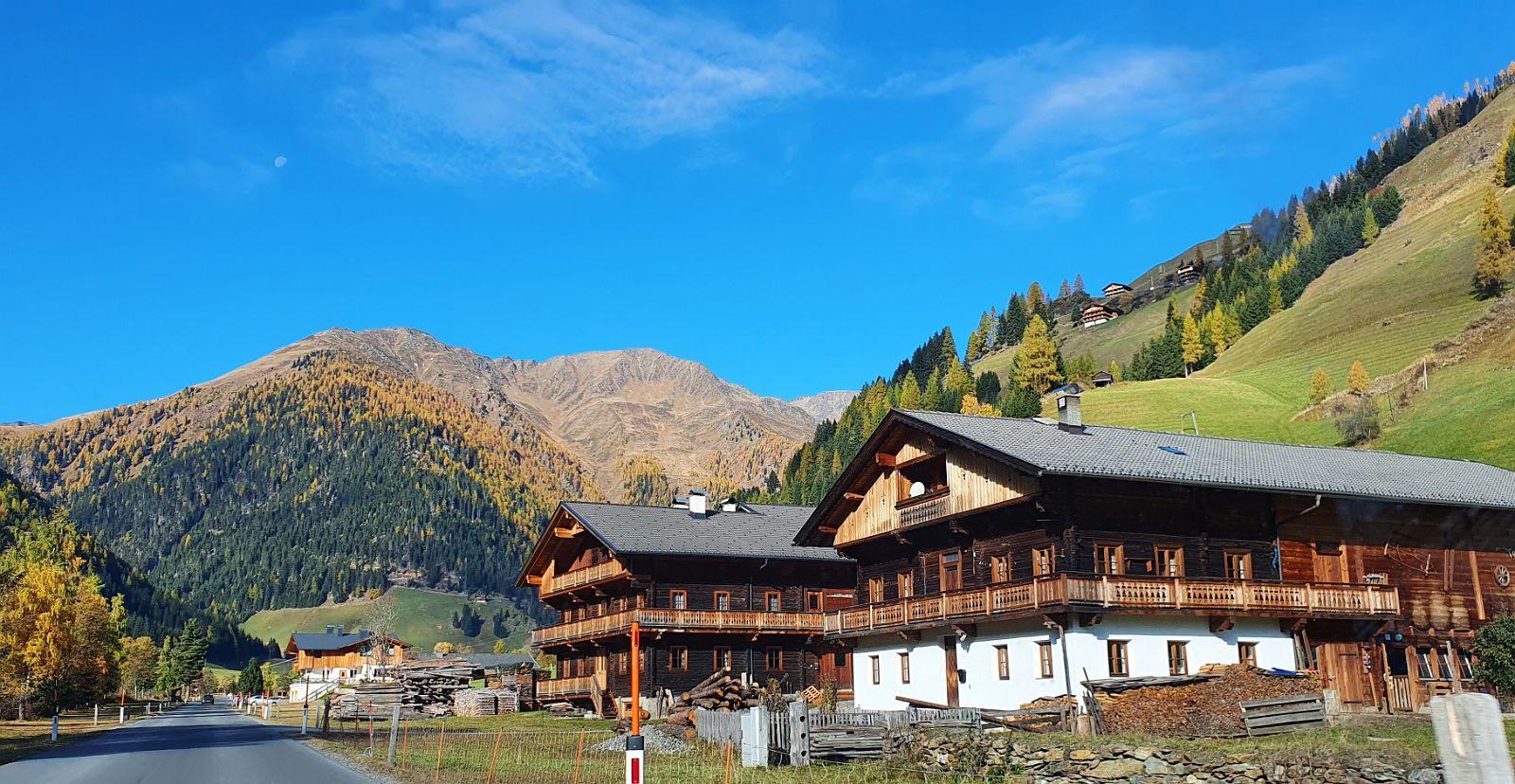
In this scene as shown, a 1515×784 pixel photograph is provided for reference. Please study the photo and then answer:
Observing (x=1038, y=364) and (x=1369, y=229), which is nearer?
(x=1038, y=364)

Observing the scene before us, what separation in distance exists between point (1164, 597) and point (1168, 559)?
3098 millimetres

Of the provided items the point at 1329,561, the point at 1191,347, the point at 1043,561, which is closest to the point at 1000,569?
the point at 1043,561

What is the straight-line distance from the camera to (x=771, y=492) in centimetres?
17425

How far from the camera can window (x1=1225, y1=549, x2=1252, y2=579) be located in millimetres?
39000

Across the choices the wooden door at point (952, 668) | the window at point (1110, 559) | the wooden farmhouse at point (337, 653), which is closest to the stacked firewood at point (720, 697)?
the wooden door at point (952, 668)

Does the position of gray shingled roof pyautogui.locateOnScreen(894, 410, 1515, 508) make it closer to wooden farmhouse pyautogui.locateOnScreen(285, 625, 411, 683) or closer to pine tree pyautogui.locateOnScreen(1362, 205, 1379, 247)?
wooden farmhouse pyautogui.locateOnScreen(285, 625, 411, 683)

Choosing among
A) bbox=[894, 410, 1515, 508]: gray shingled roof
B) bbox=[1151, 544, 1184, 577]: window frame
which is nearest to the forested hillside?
bbox=[894, 410, 1515, 508]: gray shingled roof

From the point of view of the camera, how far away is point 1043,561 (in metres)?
37.9

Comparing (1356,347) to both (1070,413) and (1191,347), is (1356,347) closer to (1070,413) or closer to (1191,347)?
(1191,347)

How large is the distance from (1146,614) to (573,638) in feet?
110

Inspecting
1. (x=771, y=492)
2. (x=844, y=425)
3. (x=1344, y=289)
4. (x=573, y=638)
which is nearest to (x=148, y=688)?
(x=771, y=492)

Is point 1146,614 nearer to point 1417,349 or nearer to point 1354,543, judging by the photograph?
point 1354,543

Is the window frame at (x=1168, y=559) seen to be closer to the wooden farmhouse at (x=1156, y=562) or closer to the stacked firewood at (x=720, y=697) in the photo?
the wooden farmhouse at (x=1156, y=562)

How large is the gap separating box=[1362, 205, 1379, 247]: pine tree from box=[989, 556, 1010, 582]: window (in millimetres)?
167915
